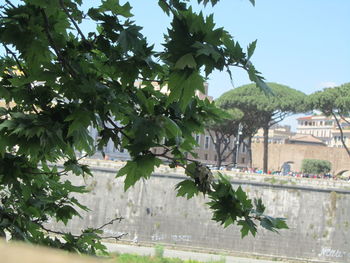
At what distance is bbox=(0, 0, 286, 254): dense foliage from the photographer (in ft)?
4.60

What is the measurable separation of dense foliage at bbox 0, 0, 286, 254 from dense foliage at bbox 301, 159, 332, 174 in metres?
41.9

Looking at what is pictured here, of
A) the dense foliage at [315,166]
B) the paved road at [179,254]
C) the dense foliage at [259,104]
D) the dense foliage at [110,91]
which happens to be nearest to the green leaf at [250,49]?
the dense foliage at [110,91]

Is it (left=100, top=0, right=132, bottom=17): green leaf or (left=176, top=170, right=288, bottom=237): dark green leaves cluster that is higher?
(left=100, top=0, right=132, bottom=17): green leaf

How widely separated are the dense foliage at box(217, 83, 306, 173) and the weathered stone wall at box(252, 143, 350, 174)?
967 cm

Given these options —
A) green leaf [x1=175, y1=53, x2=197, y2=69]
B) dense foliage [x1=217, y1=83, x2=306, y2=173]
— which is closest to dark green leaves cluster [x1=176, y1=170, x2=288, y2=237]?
green leaf [x1=175, y1=53, x2=197, y2=69]

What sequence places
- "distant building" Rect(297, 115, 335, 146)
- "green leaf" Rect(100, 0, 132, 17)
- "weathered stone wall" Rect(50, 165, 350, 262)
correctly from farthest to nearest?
"distant building" Rect(297, 115, 335, 146) → "weathered stone wall" Rect(50, 165, 350, 262) → "green leaf" Rect(100, 0, 132, 17)

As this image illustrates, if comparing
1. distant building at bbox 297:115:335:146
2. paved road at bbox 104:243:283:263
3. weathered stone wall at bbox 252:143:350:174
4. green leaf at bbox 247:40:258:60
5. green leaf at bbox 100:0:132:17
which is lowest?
paved road at bbox 104:243:283:263

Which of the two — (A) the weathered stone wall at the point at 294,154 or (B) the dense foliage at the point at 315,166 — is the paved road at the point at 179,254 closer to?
(B) the dense foliage at the point at 315,166

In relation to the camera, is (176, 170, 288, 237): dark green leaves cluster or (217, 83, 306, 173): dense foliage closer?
(176, 170, 288, 237): dark green leaves cluster

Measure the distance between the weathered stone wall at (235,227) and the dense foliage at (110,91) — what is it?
19313mm

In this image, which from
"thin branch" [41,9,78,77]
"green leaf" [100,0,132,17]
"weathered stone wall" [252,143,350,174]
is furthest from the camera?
"weathered stone wall" [252,143,350,174]

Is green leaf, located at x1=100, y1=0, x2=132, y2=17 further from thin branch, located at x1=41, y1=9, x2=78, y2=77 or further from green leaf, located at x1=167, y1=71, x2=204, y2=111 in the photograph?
green leaf, located at x1=167, y1=71, x2=204, y2=111

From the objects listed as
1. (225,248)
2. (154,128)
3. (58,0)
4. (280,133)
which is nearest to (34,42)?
(58,0)

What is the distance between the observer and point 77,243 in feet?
8.06
